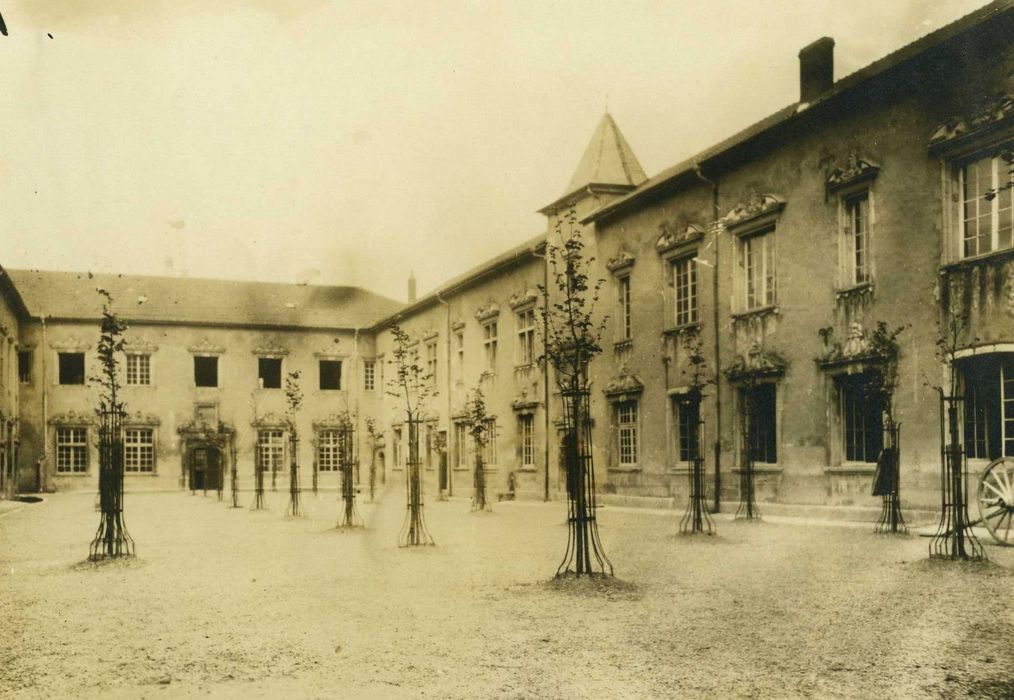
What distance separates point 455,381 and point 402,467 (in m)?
7.69

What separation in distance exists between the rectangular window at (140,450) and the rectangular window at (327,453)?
25.1 ft

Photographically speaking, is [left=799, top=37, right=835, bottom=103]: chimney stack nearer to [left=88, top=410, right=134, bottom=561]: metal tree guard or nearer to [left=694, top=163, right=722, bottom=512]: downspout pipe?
[left=694, top=163, right=722, bottom=512]: downspout pipe

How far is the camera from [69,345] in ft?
141

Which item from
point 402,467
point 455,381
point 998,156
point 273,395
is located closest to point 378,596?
point 998,156

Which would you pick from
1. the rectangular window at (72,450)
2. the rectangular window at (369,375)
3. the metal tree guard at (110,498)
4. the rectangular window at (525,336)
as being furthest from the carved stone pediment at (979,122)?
the rectangular window at (72,450)

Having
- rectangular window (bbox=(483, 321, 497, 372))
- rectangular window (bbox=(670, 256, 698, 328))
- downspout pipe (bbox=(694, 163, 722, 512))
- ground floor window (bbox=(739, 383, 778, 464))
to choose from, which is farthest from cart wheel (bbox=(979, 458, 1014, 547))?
rectangular window (bbox=(483, 321, 497, 372))

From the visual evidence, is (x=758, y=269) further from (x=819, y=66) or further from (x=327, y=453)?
(x=327, y=453)

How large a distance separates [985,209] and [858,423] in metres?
4.39

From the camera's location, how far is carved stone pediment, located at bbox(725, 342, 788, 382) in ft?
59.7

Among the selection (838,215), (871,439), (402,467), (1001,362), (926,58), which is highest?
(926,58)

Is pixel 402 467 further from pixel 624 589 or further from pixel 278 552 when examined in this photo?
pixel 624 589

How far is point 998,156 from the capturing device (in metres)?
13.7

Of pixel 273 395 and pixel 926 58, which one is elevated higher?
pixel 926 58

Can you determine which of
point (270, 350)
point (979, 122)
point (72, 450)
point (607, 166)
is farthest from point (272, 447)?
point (979, 122)
